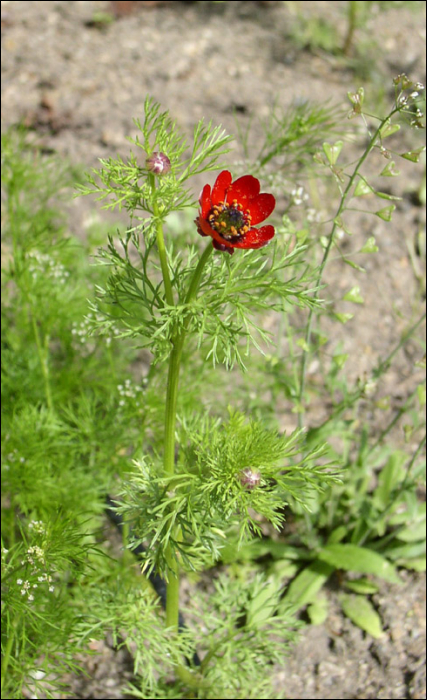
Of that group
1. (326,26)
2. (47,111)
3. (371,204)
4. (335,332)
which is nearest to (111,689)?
(335,332)

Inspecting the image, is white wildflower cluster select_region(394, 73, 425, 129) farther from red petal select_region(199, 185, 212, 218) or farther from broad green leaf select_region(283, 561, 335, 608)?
broad green leaf select_region(283, 561, 335, 608)

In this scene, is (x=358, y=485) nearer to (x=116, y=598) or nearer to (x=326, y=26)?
(x=116, y=598)

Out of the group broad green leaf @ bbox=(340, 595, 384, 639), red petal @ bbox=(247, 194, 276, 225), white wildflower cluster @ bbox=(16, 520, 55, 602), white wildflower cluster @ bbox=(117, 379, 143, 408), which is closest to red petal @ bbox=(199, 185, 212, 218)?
red petal @ bbox=(247, 194, 276, 225)

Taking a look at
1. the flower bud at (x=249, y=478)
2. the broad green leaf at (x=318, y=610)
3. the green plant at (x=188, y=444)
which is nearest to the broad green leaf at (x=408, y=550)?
the green plant at (x=188, y=444)

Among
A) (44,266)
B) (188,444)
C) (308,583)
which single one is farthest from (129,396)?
(308,583)

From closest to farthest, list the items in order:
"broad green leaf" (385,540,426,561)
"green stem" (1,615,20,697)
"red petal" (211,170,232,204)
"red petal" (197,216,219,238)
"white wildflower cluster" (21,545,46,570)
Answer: "red petal" (197,216,219,238) < "red petal" (211,170,232,204) < "white wildflower cluster" (21,545,46,570) < "green stem" (1,615,20,697) < "broad green leaf" (385,540,426,561)

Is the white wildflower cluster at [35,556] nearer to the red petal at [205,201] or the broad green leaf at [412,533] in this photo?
the red petal at [205,201]
